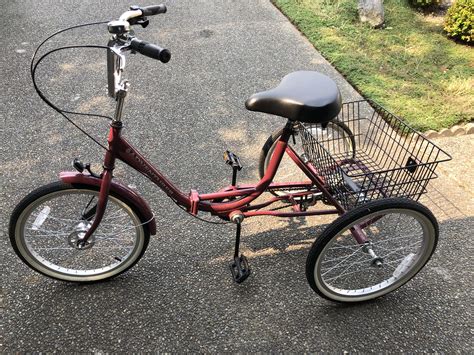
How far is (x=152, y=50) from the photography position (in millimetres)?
1523

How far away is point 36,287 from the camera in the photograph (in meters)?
2.28

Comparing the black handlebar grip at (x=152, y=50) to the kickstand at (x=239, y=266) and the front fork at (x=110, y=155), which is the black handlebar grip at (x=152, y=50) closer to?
the front fork at (x=110, y=155)

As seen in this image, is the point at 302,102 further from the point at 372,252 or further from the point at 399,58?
the point at 399,58

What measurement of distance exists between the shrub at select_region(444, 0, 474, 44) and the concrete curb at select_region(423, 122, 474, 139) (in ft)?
6.69

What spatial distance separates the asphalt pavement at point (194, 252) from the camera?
2.11 m

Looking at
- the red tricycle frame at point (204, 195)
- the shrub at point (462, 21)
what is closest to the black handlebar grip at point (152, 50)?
the red tricycle frame at point (204, 195)

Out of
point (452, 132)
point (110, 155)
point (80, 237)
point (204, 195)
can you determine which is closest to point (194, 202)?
point (204, 195)

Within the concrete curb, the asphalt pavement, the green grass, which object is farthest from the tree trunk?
the concrete curb

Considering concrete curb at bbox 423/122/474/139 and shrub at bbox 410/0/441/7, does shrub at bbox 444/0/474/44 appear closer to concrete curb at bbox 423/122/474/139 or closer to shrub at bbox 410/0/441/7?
shrub at bbox 410/0/441/7

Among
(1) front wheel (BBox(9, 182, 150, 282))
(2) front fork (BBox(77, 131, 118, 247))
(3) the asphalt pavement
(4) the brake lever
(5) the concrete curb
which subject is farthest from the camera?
(5) the concrete curb

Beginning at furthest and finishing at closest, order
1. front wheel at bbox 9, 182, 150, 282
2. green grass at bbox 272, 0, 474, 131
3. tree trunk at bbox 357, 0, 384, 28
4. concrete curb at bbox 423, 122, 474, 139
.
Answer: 1. tree trunk at bbox 357, 0, 384, 28
2. green grass at bbox 272, 0, 474, 131
3. concrete curb at bbox 423, 122, 474, 139
4. front wheel at bbox 9, 182, 150, 282

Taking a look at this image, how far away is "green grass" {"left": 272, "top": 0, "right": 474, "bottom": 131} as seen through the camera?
3896 millimetres

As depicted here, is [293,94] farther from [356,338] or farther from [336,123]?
[356,338]

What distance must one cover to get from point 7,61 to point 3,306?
319 centimetres
